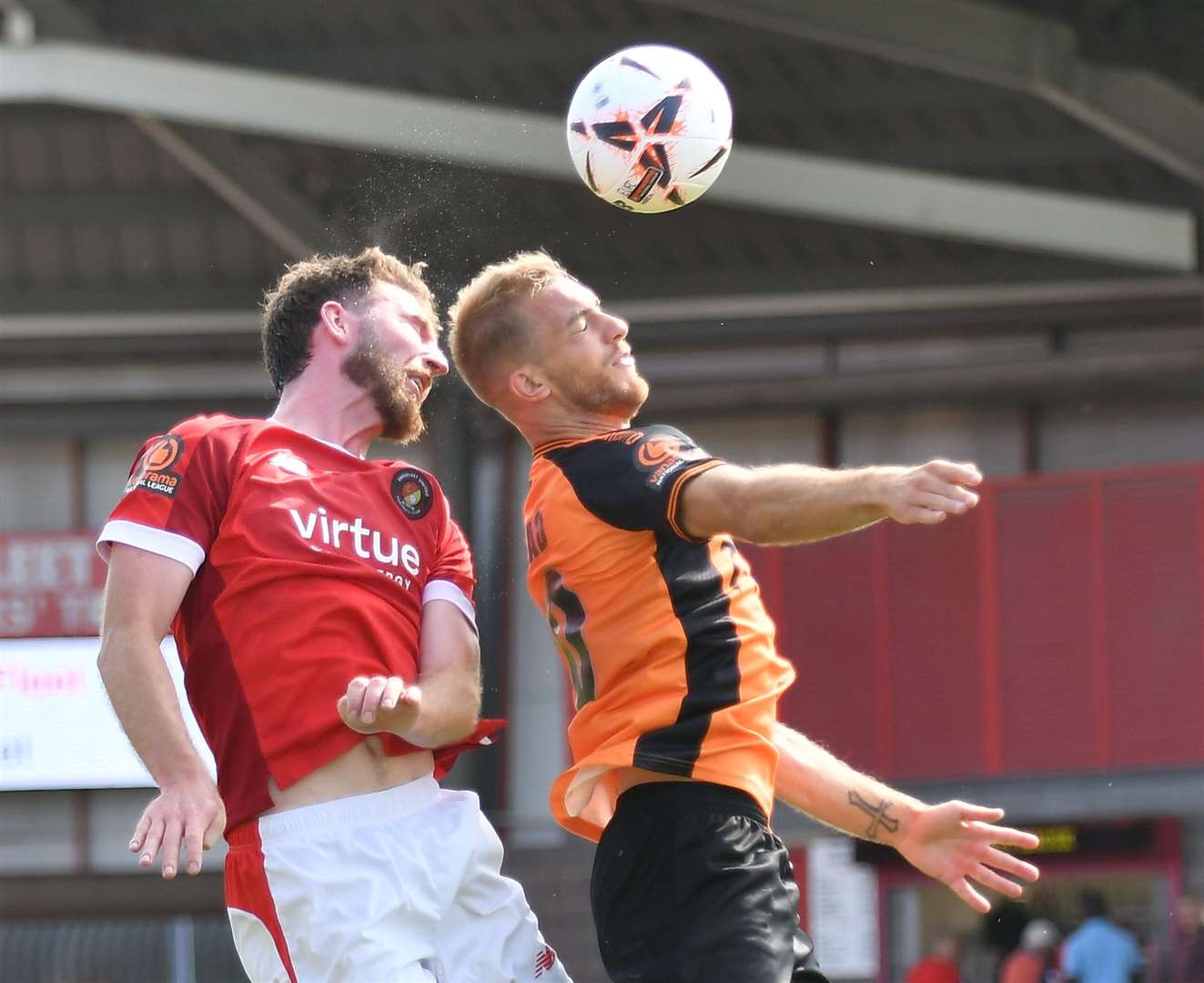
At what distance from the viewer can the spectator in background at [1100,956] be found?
13664mm

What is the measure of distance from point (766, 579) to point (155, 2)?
7.34m

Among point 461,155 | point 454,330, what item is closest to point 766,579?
point 461,155

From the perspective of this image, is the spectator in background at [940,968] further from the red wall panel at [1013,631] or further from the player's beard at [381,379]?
the player's beard at [381,379]

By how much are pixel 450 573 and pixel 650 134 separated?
5.86ft

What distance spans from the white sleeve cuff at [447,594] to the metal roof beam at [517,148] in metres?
10.1

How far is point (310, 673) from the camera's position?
391 centimetres

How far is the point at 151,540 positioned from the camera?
3852 millimetres

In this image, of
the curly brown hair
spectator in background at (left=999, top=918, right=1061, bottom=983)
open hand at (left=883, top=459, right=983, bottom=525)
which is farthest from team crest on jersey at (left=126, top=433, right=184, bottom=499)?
spectator in background at (left=999, top=918, right=1061, bottom=983)

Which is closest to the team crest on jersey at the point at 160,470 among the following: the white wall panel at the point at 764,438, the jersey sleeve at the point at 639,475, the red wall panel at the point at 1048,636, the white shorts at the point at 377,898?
the white shorts at the point at 377,898

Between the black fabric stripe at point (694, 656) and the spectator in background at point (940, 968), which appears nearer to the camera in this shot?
the black fabric stripe at point (694, 656)

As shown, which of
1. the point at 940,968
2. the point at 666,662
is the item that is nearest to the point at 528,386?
the point at 666,662

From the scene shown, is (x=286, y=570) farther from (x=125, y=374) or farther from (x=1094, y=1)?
(x=125, y=374)

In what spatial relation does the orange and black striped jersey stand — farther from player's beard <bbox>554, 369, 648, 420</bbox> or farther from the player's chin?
the player's chin

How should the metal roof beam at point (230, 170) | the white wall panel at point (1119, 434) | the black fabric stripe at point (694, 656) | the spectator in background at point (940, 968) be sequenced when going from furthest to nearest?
the white wall panel at point (1119, 434)
the metal roof beam at point (230, 170)
the spectator in background at point (940, 968)
the black fabric stripe at point (694, 656)
